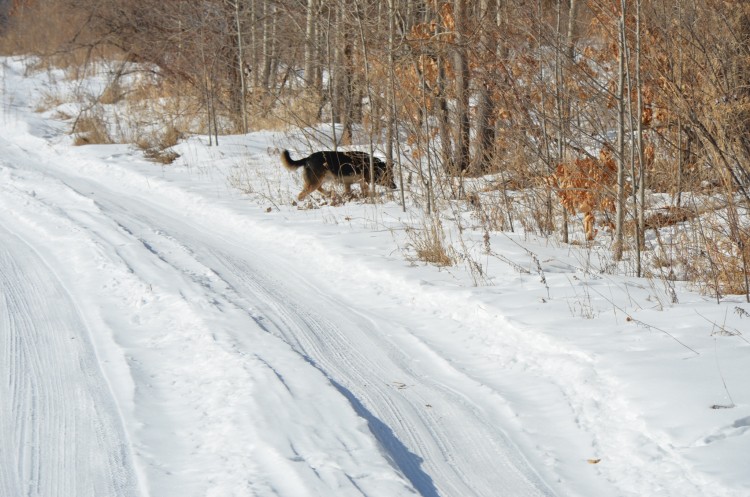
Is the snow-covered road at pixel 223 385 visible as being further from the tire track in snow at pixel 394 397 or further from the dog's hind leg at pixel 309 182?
the dog's hind leg at pixel 309 182

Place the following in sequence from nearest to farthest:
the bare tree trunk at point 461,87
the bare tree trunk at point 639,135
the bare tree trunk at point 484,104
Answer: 1. the bare tree trunk at point 639,135
2. the bare tree trunk at point 484,104
3. the bare tree trunk at point 461,87

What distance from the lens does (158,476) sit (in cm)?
375

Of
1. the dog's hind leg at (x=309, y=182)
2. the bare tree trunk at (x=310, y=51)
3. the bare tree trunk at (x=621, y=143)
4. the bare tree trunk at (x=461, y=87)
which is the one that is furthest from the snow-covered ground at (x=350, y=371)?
the bare tree trunk at (x=310, y=51)

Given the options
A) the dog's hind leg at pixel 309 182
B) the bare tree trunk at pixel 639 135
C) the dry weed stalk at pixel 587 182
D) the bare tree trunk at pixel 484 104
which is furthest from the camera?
the dog's hind leg at pixel 309 182

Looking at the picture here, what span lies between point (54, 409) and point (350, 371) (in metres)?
1.84

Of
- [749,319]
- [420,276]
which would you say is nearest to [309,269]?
[420,276]

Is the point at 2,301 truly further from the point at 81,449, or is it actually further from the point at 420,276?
the point at 420,276

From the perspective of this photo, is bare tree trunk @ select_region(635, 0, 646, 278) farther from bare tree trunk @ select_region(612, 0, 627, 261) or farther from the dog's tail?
the dog's tail

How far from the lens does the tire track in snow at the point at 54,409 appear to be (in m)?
3.74

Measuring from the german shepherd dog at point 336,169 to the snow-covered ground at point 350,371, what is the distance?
2247 mm

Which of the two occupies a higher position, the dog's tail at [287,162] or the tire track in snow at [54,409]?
the dog's tail at [287,162]

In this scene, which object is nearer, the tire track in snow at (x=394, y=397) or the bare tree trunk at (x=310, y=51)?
the tire track in snow at (x=394, y=397)

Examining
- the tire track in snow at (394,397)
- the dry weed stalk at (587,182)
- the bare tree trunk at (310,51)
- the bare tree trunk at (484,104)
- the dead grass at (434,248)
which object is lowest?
the tire track in snow at (394,397)

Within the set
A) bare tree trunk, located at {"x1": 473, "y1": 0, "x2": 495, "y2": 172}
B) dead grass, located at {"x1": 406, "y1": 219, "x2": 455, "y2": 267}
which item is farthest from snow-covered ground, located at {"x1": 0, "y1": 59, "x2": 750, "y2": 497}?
bare tree trunk, located at {"x1": 473, "y1": 0, "x2": 495, "y2": 172}
